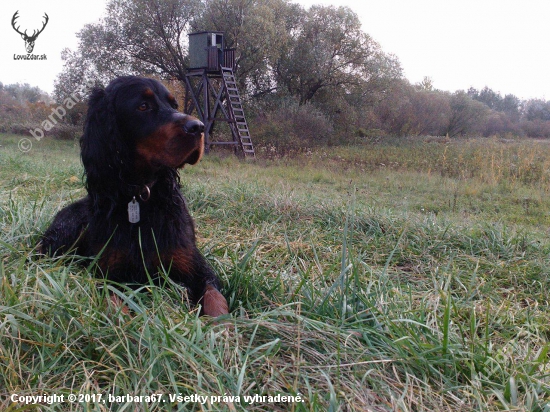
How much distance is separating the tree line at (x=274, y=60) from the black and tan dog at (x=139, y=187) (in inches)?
498

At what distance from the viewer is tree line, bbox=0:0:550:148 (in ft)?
53.4

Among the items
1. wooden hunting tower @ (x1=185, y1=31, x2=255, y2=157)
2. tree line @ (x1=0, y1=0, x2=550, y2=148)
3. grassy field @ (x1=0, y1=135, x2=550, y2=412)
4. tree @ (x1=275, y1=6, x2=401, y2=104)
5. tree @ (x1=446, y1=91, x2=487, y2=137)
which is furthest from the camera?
tree @ (x1=446, y1=91, x2=487, y2=137)

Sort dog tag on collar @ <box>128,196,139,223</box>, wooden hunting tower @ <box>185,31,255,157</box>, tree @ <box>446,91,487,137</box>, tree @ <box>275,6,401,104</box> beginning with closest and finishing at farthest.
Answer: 1. dog tag on collar @ <box>128,196,139,223</box>
2. wooden hunting tower @ <box>185,31,255,157</box>
3. tree @ <box>275,6,401,104</box>
4. tree @ <box>446,91,487,137</box>

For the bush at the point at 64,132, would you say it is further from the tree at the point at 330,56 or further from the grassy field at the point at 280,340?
the grassy field at the point at 280,340

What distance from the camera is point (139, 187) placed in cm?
218

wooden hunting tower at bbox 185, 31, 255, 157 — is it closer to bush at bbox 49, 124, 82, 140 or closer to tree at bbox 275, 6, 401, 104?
tree at bbox 275, 6, 401, 104

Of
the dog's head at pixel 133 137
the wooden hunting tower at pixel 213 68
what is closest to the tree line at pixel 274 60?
the wooden hunting tower at pixel 213 68

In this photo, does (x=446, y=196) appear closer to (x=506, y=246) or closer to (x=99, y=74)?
(x=506, y=246)

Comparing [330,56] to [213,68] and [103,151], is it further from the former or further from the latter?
[103,151]

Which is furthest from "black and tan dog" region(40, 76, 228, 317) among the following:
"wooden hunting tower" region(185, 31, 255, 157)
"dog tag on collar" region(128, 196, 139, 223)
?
"wooden hunting tower" region(185, 31, 255, 157)

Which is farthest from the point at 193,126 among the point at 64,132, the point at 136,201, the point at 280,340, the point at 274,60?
the point at 64,132

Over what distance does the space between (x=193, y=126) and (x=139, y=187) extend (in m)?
0.45

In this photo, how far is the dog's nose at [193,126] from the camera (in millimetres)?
2096

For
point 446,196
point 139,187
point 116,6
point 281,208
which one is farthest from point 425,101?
point 139,187
